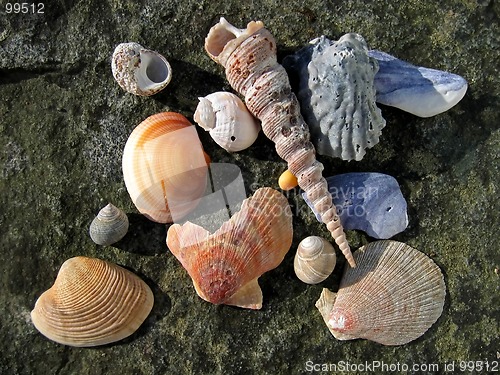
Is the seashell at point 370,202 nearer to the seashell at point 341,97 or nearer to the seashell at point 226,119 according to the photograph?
the seashell at point 341,97

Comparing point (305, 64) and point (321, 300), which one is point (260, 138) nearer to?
point (305, 64)

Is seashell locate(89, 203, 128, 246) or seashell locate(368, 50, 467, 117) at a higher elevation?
seashell locate(368, 50, 467, 117)

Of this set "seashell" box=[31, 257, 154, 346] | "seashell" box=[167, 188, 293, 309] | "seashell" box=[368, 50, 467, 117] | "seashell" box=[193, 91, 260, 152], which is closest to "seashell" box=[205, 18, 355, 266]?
"seashell" box=[193, 91, 260, 152]

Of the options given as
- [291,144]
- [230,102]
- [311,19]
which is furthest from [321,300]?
[311,19]

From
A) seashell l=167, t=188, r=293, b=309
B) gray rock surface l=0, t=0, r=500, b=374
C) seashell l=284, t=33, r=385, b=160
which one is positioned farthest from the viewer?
gray rock surface l=0, t=0, r=500, b=374

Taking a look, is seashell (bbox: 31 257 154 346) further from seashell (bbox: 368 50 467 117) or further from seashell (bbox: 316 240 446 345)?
seashell (bbox: 368 50 467 117)

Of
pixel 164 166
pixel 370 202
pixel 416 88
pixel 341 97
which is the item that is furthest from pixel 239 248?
pixel 416 88

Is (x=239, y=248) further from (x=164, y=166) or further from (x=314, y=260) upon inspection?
(x=164, y=166)

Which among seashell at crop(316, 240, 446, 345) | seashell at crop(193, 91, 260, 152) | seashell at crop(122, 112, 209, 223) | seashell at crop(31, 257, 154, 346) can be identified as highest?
seashell at crop(193, 91, 260, 152)
